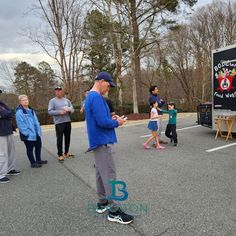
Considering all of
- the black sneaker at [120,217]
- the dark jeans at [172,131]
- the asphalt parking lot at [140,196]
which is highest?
the dark jeans at [172,131]

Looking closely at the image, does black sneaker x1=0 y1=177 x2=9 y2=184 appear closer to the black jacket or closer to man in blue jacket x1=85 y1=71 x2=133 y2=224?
the black jacket

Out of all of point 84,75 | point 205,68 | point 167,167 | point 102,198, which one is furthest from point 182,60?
point 102,198

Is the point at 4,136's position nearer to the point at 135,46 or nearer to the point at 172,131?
the point at 172,131

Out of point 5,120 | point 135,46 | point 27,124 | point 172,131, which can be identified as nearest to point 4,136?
point 5,120

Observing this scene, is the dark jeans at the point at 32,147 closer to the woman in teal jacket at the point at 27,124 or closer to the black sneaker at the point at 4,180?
the woman in teal jacket at the point at 27,124

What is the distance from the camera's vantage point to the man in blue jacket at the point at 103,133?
8.99 feet

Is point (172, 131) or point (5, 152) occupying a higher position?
point (5, 152)

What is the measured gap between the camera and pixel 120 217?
9.53ft

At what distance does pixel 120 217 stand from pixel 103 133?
100cm


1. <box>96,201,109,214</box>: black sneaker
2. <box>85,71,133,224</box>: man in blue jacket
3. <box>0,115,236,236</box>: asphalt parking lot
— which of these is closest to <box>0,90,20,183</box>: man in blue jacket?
<box>0,115,236,236</box>: asphalt parking lot

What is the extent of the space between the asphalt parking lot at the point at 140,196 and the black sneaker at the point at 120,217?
5cm

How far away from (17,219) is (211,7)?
28077 millimetres

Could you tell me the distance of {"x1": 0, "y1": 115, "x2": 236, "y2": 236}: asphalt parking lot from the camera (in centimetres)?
282

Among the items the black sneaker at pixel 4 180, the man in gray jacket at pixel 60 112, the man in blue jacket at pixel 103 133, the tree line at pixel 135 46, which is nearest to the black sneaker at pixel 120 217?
the man in blue jacket at pixel 103 133
